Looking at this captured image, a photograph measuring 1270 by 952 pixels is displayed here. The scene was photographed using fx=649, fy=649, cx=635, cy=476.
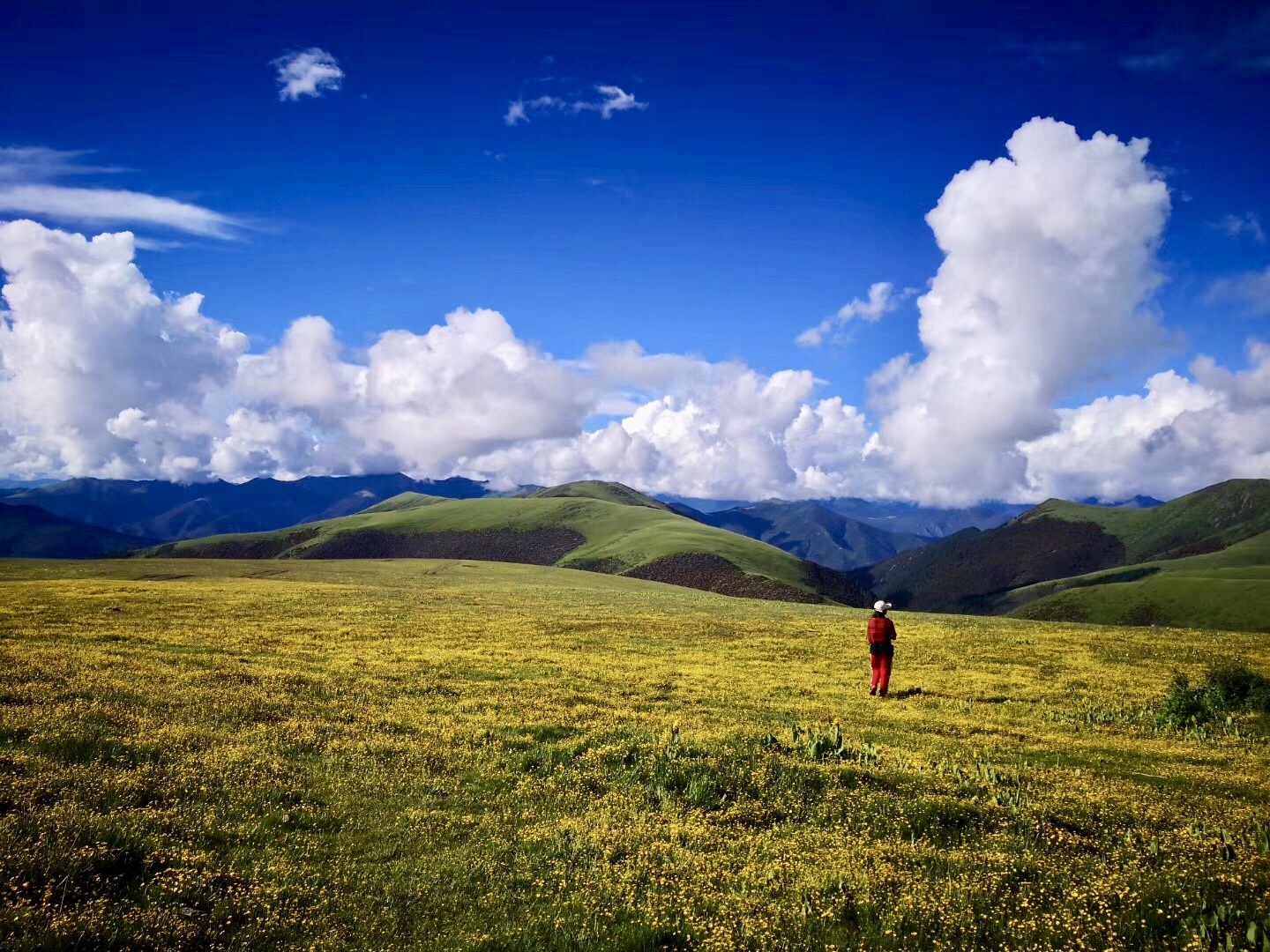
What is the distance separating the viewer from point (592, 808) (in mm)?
13156

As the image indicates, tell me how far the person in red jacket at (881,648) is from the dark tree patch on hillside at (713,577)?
132192 millimetres

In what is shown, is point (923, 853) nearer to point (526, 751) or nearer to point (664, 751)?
point (664, 751)

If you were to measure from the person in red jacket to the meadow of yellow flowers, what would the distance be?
1.03 metres

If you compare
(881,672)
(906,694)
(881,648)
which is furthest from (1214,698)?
(881,648)

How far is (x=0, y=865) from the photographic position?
8.51 m

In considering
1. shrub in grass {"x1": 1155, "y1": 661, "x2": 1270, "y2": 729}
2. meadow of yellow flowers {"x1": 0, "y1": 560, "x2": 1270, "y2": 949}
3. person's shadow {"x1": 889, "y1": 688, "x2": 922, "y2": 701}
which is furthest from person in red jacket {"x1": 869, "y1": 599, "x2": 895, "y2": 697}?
Result: shrub in grass {"x1": 1155, "y1": 661, "x2": 1270, "y2": 729}

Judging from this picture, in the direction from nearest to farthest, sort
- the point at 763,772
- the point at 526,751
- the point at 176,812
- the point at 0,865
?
the point at 0,865 < the point at 176,812 < the point at 763,772 < the point at 526,751

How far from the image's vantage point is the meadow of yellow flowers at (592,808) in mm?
8828

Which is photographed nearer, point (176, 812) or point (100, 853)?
point (100, 853)

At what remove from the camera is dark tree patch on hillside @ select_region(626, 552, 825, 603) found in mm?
166500

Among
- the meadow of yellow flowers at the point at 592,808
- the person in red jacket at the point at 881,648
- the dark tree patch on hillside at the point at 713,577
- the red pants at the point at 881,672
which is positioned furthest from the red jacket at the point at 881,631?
the dark tree patch on hillside at the point at 713,577

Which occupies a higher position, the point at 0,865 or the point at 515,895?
the point at 0,865

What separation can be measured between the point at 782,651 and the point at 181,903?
1326 inches

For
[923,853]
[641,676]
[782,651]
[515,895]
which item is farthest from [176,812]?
[782,651]
